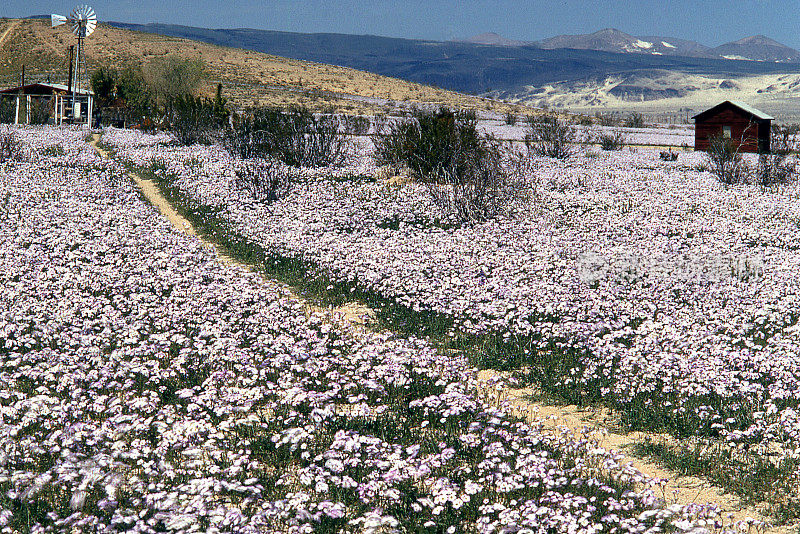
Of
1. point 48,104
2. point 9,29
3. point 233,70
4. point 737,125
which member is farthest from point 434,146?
point 9,29

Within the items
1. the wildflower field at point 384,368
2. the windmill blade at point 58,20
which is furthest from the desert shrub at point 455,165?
the windmill blade at point 58,20

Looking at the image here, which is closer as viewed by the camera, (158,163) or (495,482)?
(495,482)

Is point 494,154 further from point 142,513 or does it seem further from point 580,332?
point 142,513

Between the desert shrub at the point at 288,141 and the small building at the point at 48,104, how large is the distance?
30797mm

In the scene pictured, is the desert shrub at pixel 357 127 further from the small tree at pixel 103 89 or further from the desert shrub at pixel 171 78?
the small tree at pixel 103 89

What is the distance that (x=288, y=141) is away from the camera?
27.8 m

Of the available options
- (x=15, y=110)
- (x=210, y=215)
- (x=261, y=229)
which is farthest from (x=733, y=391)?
(x=15, y=110)

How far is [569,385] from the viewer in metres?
7.87

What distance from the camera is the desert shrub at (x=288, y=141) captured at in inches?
1085

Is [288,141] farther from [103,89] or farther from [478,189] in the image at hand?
[103,89]

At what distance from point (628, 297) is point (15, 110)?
6210 cm

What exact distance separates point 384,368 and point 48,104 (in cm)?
6338

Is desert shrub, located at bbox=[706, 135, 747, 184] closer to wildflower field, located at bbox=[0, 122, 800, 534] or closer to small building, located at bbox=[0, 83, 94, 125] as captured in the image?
wildflower field, located at bbox=[0, 122, 800, 534]

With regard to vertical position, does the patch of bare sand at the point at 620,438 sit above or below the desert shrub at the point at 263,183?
below
